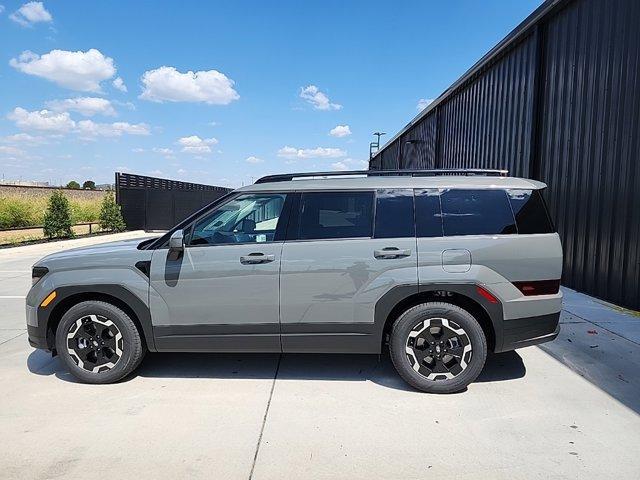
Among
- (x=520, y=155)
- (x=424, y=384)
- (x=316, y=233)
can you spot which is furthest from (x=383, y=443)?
(x=520, y=155)

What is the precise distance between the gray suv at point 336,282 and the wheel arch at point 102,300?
0.01 metres

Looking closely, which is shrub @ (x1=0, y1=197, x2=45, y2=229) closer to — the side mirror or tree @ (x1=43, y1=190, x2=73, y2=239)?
tree @ (x1=43, y1=190, x2=73, y2=239)

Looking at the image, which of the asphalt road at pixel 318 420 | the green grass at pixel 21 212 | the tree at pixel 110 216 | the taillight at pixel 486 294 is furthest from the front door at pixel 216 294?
the tree at pixel 110 216

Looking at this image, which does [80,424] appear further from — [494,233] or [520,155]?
[520,155]

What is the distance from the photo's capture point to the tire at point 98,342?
396cm

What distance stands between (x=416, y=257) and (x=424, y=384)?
42.5 inches

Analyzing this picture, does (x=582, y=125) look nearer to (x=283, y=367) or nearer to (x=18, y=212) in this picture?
(x=283, y=367)

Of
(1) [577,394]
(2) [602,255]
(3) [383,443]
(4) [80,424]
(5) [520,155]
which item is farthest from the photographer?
(5) [520,155]

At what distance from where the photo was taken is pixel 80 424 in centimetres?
336

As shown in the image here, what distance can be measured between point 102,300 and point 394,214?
272cm

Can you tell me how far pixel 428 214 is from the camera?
12.8 feet

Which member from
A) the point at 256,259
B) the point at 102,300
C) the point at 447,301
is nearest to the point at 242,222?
the point at 256,259

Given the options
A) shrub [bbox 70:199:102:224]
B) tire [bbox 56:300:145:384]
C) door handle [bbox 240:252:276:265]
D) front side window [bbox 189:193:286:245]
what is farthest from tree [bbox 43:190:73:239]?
door handle [bbox 240:252:276:265]

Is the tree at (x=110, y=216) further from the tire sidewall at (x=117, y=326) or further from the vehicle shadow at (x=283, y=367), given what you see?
the tire sidewall at (x=117, y=326)
